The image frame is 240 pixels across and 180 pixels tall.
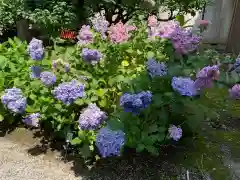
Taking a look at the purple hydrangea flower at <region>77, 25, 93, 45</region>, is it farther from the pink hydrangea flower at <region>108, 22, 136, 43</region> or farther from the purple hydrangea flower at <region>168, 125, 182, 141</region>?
the purple hydrangea flower at <region>168, 125, 182, 141</region>

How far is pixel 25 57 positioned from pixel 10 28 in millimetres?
2345

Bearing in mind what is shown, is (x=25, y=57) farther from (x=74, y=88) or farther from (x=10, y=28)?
(x=10, y=28)

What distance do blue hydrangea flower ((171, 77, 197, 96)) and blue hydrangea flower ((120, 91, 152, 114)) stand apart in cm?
18

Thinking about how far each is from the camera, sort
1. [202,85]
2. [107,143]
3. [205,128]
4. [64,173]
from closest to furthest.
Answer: [107,143] → [202,85] → [64,173] → [205,128]

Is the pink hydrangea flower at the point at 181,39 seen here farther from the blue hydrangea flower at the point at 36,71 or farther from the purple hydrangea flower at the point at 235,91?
the blue hydrangea flower at the point at 36,71

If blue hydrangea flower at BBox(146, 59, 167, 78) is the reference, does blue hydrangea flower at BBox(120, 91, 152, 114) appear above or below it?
below

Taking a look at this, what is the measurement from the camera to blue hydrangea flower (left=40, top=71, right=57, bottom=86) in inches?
97.7

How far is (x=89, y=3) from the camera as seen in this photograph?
13.7 feet

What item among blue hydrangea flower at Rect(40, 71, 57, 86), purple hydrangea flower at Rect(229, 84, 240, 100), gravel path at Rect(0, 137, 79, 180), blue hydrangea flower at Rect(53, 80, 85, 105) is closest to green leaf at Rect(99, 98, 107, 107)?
blue hydrangea flower at Rect(53, 80, 85, 105)

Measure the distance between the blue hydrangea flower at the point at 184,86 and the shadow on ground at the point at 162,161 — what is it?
55 cm

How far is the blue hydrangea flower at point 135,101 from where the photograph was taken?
2.16m

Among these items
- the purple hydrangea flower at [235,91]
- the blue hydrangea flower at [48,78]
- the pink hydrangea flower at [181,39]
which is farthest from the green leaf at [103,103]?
the purple hydrangea flower at [235,91]

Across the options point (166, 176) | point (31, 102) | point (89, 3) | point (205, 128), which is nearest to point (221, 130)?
point (205, 128)

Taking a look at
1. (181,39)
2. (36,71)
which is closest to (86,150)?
(36,71)
